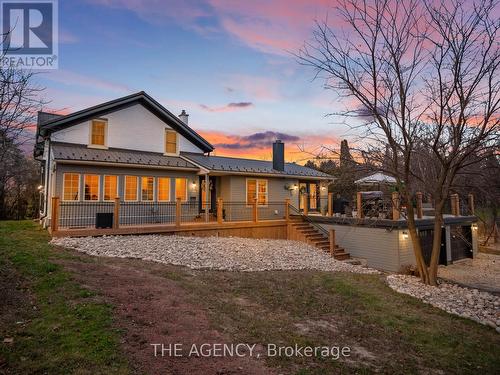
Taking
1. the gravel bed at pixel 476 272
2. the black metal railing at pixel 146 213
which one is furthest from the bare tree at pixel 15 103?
the gravel bed at pixel 476 272

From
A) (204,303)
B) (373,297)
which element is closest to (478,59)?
(373,297)

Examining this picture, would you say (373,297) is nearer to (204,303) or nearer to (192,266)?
(204,303)

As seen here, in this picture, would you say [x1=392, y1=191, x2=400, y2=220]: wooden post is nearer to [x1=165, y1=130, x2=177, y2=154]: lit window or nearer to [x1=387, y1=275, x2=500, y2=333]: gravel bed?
[x1=387, y1=275, x2=500, y2=333]: gravel bed

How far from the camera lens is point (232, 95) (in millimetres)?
20328

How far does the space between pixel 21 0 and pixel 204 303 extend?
8.26m

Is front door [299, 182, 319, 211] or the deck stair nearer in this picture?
the deck stair

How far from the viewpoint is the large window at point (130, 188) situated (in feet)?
47.4

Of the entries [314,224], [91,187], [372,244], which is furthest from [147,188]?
[372,244]

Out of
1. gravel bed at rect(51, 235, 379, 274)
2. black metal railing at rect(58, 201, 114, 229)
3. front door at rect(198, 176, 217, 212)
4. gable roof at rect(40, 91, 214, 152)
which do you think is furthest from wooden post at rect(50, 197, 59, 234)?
front door at rect(198, 176, 217, 212)

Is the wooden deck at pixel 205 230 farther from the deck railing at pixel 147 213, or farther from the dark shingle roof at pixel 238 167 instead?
the dark shingle roof at pixel 238 167

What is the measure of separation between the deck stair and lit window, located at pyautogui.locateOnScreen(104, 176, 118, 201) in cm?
847

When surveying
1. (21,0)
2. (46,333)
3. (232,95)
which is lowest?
(46,333)

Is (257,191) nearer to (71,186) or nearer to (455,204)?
(71,186)

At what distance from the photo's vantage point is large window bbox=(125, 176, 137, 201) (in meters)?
14.5
